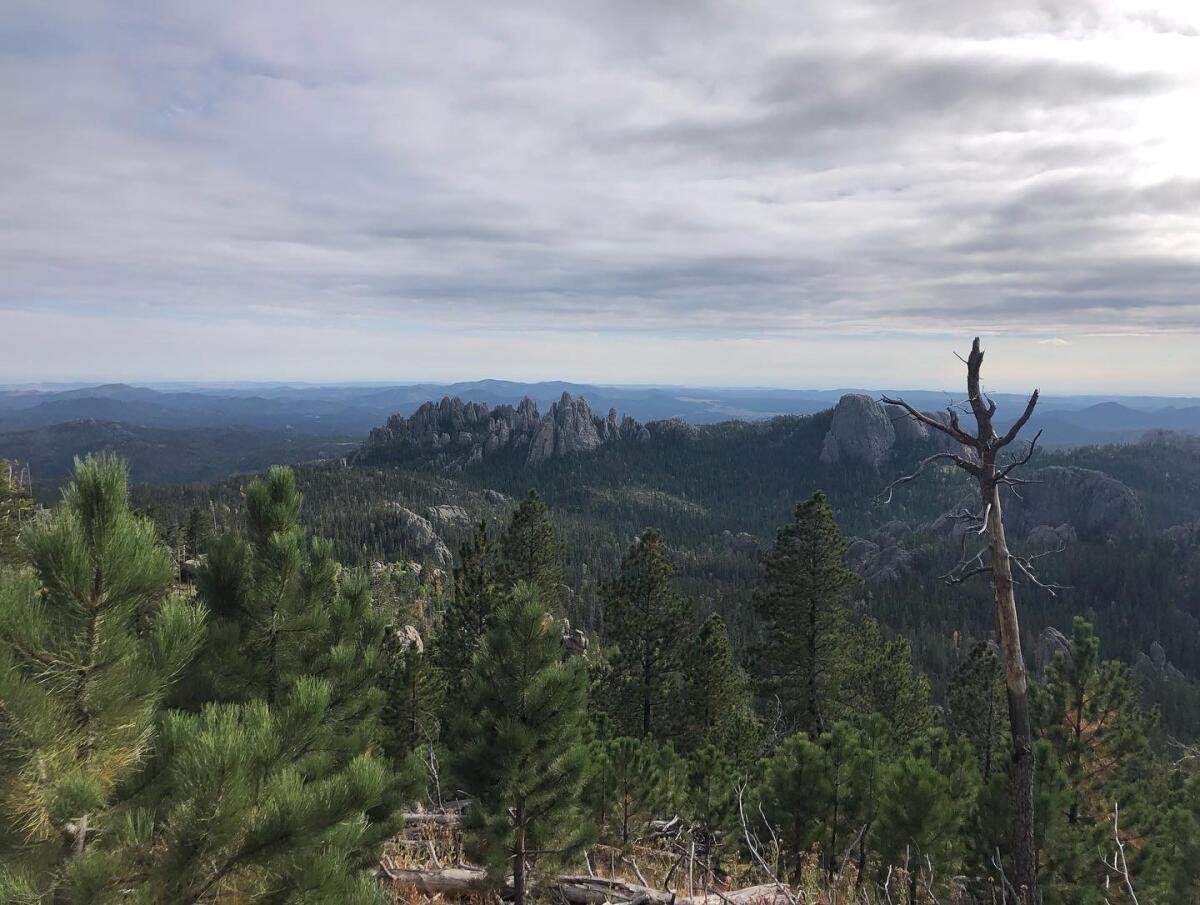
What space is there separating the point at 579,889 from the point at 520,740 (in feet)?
8.18

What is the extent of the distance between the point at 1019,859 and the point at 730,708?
1925 cm

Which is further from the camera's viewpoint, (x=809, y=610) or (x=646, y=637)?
(x=646, y=637)

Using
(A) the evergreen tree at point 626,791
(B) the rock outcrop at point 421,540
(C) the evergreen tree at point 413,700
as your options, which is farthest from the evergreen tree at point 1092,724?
(B) the rock outcrop at point 421,540

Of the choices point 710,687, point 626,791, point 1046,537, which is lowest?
point 1046,537

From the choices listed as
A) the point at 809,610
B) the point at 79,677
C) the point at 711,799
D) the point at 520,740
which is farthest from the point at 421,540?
the point at 79,677

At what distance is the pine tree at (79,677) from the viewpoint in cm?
311

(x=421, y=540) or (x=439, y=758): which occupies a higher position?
(x=439, y=758)

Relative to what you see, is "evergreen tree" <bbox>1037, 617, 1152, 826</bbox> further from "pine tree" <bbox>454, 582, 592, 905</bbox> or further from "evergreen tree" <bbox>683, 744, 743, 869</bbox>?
"pine tree" <bbox>454, 582, 592, 905</bbox>

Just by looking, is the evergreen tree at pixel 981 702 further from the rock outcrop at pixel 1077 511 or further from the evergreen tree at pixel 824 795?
the rock outcrop at pixel 1077 511

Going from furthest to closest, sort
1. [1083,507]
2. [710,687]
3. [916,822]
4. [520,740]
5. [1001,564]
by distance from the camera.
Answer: [1083,507]
[710,687]
[916,822]
[1001,564]
[520,740]

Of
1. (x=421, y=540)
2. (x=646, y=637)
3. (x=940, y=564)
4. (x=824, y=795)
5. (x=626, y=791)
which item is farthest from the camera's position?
(x=940, y=564)

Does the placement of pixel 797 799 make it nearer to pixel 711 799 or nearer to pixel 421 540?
pixel 711 799

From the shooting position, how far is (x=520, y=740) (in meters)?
8.03

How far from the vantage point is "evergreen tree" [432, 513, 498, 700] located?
28.8 metres
